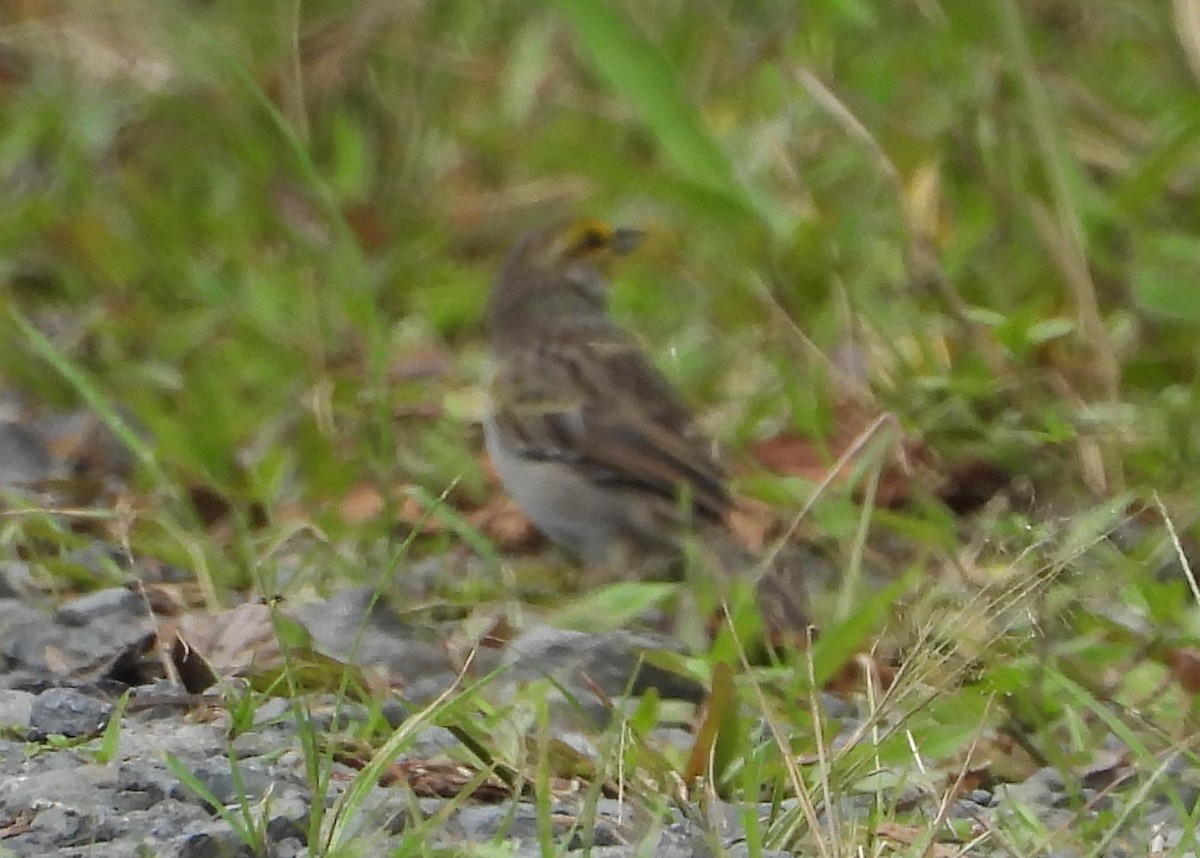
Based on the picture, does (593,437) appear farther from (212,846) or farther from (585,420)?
(212,846)

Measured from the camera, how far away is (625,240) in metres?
7.21

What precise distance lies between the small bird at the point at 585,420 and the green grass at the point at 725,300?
0.51 feet

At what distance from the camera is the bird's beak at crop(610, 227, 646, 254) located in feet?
23.6

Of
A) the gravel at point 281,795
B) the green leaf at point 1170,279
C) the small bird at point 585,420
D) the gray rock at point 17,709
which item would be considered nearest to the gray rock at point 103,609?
the gravel at point 281,795

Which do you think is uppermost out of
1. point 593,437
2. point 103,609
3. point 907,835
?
point 907,835

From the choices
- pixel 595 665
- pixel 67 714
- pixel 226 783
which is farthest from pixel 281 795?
pixel 595 665

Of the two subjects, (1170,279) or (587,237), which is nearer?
(1170,279)

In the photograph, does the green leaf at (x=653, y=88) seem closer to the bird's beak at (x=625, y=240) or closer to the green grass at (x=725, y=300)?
the green grass at (x=725, y=300)

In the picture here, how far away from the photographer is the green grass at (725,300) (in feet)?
12.2

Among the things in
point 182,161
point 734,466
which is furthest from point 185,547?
point 182,161

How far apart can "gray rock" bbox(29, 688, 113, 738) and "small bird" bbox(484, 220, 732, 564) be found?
2.02 meters

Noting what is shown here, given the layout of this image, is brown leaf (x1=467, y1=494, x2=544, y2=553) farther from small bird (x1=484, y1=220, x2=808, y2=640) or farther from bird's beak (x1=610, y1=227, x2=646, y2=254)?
bird's beak (x1=610, y1=227, x2=646, y2=254)

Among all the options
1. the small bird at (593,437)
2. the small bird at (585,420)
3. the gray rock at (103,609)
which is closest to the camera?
the gray rock at (103,609)

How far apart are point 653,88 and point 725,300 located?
4.83 ft
